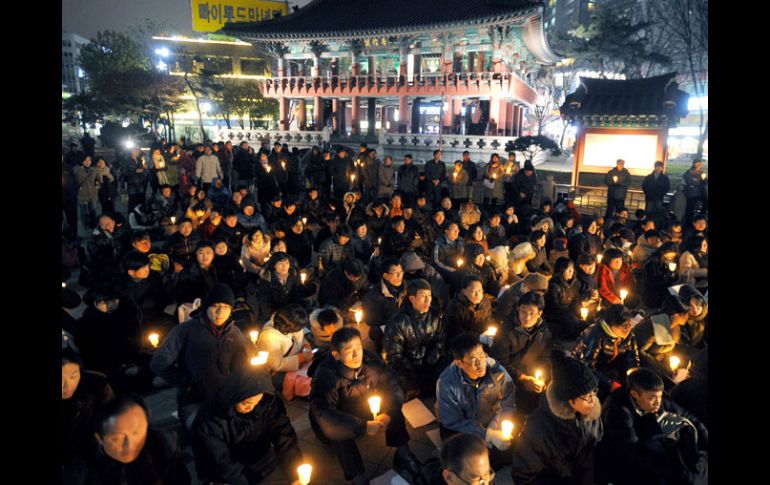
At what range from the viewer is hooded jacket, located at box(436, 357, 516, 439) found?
12.5 feet

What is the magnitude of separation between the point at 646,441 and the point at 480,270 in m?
4.02

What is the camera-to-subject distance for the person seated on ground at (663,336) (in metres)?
4.64

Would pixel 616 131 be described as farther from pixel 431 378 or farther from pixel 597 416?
pixel 597 416

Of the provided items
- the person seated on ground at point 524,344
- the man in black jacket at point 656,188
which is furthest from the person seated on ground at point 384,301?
the man in black jacket at point 656,188

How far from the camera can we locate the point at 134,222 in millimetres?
9414

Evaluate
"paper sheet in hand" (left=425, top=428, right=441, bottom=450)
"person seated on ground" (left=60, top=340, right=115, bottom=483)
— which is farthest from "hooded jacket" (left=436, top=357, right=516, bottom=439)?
"person seated on ground" (left=60, top=340, right=115, bottom=483)

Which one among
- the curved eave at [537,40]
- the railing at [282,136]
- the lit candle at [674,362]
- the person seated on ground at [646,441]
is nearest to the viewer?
the person seated on ground at [646,441]

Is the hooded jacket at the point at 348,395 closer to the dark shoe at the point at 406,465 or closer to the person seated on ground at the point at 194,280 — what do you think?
the dark shoe at the point at 406,465

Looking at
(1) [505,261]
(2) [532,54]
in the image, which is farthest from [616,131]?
(2) [532,54]

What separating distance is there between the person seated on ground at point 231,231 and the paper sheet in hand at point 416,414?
453 cm

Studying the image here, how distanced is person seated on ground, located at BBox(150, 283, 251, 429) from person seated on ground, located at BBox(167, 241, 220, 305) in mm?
2240

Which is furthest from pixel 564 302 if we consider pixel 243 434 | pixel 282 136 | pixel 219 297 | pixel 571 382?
pixel 282 136

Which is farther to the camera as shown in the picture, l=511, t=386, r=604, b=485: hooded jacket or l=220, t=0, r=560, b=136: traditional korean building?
l=220, t=0, r=560, b=136: traditional korean building

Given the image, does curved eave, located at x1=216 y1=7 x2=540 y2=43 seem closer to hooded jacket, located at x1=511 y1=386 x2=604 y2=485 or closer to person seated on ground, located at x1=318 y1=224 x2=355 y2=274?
person seated on ground, located at x1=318 y1=224 x2=355 y2=274
